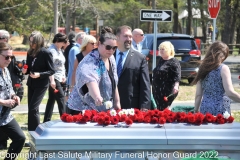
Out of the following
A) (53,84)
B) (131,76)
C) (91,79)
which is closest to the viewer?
(91,79)

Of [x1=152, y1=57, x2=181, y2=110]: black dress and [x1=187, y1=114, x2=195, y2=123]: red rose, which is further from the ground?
[x1=187, y1=114, x2=195, y2=123]: red rose

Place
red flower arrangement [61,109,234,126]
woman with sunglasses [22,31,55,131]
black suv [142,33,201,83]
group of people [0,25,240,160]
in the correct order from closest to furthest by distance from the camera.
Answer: red flower arrangement [61,109,234,126]
group of people [0,25,240,160]
woman with sunglasses [22,31,55,131]
black suv [142,33,201,83]

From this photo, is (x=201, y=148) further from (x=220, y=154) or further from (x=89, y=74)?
(x=89, y=74)

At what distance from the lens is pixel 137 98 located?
23.5ft

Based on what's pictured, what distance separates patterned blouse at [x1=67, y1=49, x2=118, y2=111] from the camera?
592 cm

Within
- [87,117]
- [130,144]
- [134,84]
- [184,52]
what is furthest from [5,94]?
[184,52]

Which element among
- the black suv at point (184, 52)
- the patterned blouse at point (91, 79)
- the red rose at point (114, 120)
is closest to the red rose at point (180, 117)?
the red rose at point (114, 120)

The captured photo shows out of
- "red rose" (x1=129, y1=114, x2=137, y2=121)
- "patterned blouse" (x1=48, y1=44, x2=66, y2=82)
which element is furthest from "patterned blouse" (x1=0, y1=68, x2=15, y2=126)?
"patterned blouse" (x1=48, y1=44, x2=66, y2=82)

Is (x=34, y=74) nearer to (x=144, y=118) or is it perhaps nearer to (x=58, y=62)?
(x=58, y=62)

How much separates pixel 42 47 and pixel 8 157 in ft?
9.22

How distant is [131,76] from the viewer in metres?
7.09

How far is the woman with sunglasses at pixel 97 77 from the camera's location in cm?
589

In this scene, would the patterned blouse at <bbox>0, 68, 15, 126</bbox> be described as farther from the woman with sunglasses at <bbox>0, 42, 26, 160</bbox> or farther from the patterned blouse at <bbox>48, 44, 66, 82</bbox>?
the patterned blouse at <bbox>48, 44, 66, 82</bbox>

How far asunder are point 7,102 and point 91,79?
1376 millimetres
